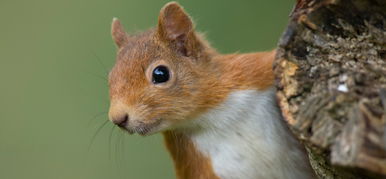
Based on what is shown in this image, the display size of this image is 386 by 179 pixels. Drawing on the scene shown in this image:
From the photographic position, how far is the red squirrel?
2043mm

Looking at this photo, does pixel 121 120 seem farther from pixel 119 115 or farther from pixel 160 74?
pixel 160 74

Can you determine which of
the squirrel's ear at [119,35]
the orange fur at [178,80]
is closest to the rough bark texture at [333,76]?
the orange fur at [178,80]

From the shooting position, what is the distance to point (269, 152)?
204 centimetres

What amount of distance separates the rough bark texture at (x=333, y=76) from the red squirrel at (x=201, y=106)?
36cm

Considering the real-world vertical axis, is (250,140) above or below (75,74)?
below

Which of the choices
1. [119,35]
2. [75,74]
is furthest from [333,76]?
[75,74]

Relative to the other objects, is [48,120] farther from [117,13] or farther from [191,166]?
[191,166]

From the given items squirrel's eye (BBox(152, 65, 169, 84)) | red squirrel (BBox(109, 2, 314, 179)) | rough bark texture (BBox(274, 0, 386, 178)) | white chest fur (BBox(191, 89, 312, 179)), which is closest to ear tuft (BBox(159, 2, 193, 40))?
red squirrel (BBox(109, 2, 314, 179))

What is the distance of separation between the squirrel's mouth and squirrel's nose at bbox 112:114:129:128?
0.02 meters

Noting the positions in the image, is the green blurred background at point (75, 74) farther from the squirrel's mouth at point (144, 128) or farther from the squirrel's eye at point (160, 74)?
the squirrel's mouth at point (144, 128)

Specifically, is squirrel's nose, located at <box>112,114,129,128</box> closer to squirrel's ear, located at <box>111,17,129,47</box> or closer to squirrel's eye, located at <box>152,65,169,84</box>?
squirrel's eye, located at <box>152,65,169,84</box>

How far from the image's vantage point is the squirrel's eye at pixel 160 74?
212 cm

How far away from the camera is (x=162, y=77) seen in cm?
213

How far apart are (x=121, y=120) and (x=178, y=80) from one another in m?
0.29
